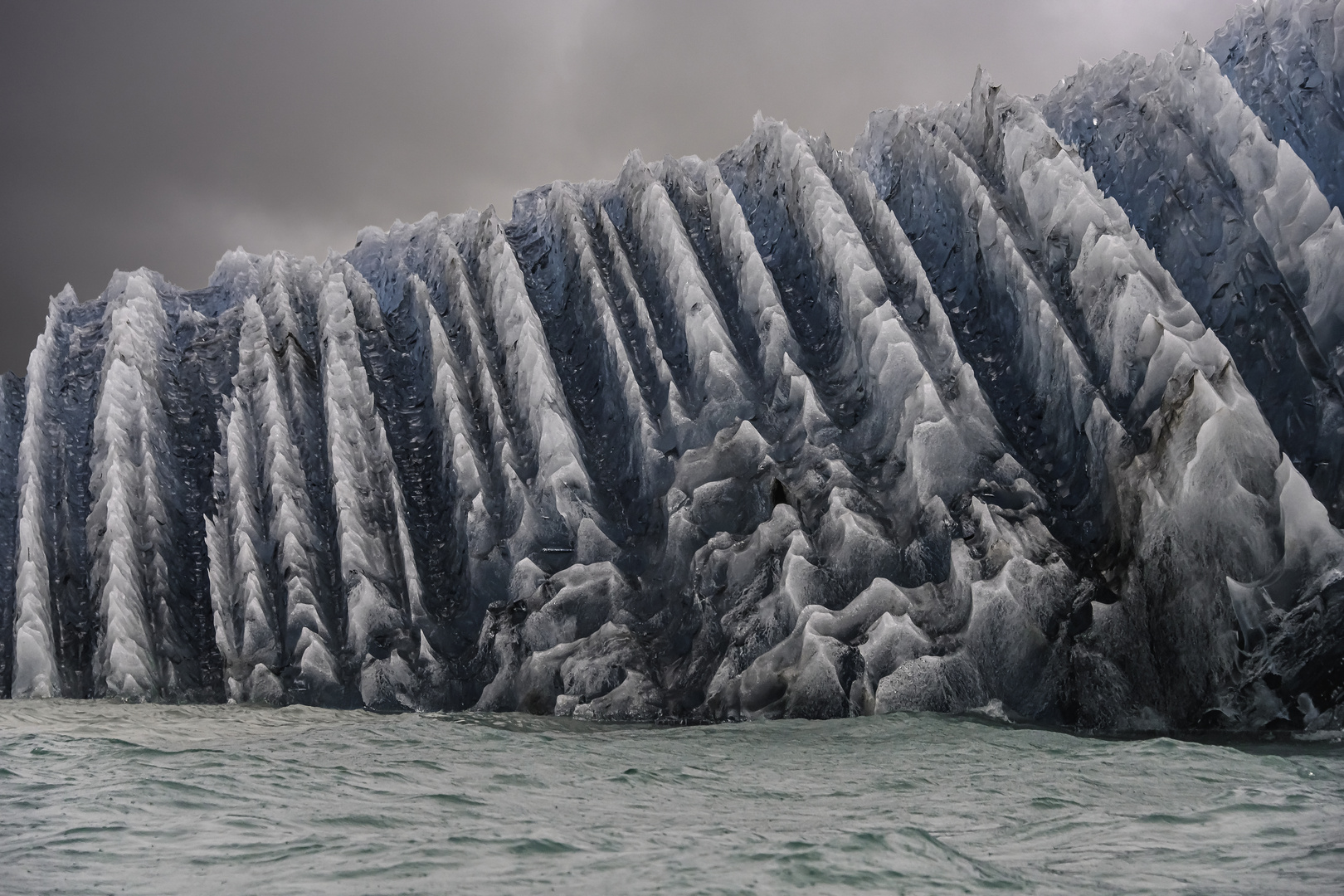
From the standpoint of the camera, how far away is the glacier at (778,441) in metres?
11.9

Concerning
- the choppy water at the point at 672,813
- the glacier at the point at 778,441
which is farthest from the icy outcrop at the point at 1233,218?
the choppy water at the point at 672,813

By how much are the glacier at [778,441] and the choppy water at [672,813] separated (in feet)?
Result: 7.27

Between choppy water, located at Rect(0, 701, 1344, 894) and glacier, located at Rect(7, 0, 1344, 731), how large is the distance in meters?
2.21

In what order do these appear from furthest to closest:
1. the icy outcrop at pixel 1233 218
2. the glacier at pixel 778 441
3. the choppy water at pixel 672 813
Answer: the icy outcrop at pixel 1233 218 < the glacier at pixel 778 441 < the choppy water at pixel 672 813

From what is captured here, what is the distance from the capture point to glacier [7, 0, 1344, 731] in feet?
39.2

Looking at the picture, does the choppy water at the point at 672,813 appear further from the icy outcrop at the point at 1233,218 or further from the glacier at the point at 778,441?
the icy outcrop at the point at 1233,218

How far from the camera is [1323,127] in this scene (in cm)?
1634

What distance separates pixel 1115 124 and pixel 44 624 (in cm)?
2206

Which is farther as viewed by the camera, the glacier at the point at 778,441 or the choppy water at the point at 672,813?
the glacier at the point at 778,441

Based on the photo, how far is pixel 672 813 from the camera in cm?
726

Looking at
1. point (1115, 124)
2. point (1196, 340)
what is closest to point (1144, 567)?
point (1196, 340)

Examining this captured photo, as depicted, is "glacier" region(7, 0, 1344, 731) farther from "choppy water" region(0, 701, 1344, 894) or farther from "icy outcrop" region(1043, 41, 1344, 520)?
"choppy water" region(0, 701, 1344, 894)

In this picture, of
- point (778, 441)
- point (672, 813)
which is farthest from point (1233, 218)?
point (672, 813)

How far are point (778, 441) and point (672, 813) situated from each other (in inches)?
395
